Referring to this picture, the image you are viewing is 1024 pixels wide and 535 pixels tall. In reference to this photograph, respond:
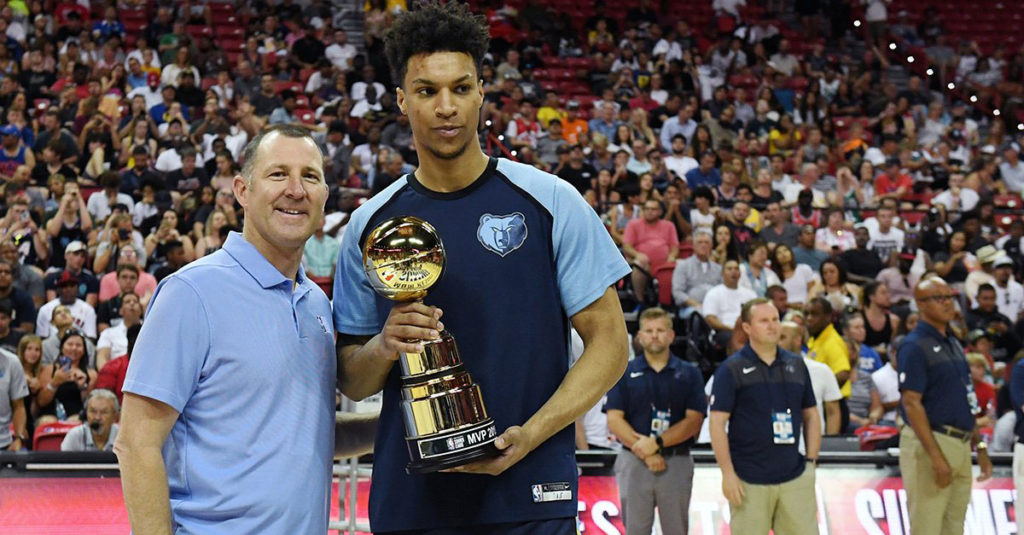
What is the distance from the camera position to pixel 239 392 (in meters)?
2.97

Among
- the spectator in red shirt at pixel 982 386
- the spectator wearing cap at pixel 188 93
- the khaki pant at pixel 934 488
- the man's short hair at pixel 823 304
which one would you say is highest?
the spectator wearing cap at pixel 188 93

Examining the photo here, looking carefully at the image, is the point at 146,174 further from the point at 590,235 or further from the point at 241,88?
the point at 590,235

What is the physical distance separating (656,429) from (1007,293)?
741 centimetres

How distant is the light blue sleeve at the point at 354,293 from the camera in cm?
325

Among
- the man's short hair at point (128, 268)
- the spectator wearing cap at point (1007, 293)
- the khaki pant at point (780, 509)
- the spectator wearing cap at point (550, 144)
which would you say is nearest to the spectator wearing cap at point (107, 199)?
the man's short hair at point (128, 268)

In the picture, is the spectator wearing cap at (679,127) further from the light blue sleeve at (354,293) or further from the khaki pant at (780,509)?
the light blue sleeve at (354,293)

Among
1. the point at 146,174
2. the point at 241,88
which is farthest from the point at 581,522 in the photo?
the point at 241,88

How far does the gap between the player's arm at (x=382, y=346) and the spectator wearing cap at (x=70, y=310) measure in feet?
28.3

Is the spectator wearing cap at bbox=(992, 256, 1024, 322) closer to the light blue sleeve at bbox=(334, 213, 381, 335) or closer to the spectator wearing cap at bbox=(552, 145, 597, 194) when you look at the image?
the spectator wearing cap at bbox=(552, 145, 597, 194)

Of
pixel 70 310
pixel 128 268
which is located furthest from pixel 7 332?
pixel 128 268

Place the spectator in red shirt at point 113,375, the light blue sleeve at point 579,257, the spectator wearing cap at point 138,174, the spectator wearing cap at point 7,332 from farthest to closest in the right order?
1. the spectator wearing cap at point 138,174
2. the spectator wearing cap at point 7,332
3. the spectator in red shirt at point 113,375
4. the light blue sleeve at point 579,257

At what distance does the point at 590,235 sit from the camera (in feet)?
10.3

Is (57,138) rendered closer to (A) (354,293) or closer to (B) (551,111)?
(B) (551,111)

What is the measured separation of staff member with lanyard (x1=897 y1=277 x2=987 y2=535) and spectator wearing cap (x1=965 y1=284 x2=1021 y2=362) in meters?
4.75
